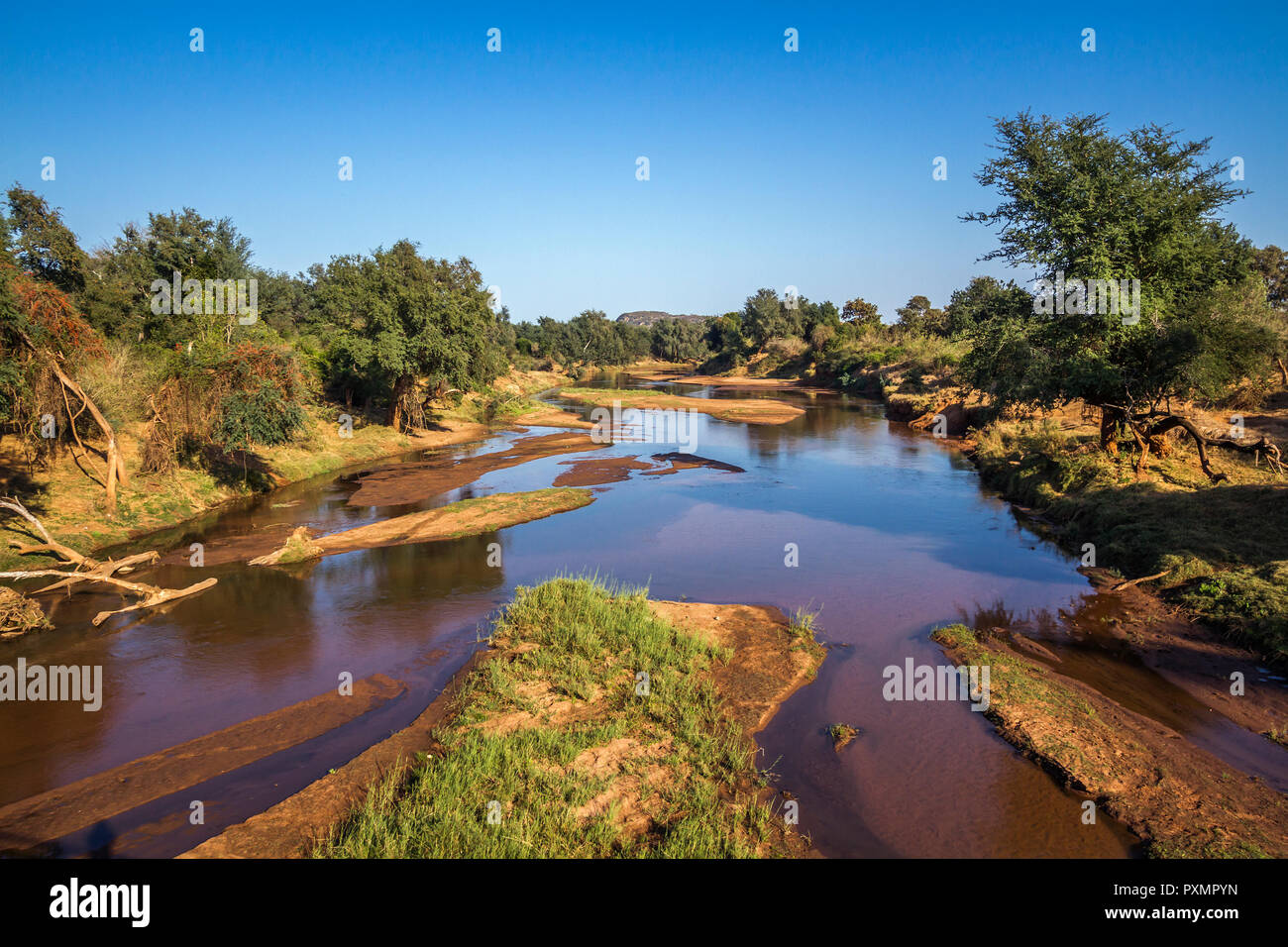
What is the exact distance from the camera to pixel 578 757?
8.55 metres

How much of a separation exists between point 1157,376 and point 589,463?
22.9m

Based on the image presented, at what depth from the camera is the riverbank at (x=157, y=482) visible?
18562 mm

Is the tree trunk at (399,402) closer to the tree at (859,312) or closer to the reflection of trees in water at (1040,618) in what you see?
the reflection of trees in water at (1040,618)

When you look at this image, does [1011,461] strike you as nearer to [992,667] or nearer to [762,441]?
[762,441]

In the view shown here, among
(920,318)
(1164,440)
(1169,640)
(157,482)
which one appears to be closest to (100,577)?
(157,482)

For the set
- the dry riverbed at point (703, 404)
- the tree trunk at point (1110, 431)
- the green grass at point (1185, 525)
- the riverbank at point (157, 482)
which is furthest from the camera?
the dry riverbed at point (703, 404)

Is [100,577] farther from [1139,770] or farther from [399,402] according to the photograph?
[399,402]


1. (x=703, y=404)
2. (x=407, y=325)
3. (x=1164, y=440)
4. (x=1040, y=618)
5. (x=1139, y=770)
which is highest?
(x=407, y=325)

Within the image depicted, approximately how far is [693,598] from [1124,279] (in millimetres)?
17191

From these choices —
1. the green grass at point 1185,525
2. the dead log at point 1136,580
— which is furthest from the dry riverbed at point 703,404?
the dead log at point 1136,580

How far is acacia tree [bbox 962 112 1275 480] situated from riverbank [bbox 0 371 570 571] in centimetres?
2890

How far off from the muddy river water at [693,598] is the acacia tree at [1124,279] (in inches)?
207

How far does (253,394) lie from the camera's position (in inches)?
891
